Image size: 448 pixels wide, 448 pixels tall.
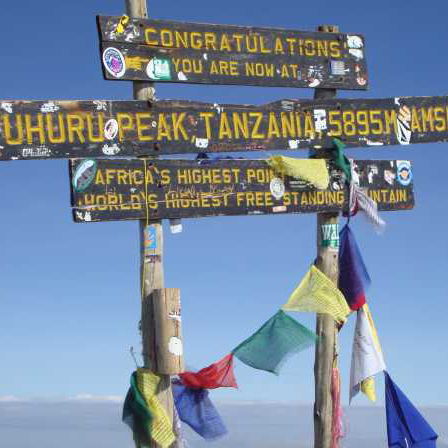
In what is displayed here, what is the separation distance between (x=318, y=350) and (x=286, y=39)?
2.90 metres

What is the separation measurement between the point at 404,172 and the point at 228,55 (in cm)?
212

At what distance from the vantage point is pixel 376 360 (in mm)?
8758

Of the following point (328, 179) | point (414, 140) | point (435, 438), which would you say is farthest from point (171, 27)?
point (435, 438)

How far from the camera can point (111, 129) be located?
24.9 feet

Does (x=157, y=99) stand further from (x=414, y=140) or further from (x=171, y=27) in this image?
(x=414, y=140)

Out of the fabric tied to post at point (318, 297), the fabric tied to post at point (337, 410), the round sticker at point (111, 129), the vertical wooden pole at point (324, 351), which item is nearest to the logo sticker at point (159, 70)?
the round sticker at point (111, 129)

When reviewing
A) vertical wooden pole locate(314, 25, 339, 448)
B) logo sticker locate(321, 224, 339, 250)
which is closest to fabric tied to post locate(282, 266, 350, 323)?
vertical wooden pole locate(314, 25, 339, 448)

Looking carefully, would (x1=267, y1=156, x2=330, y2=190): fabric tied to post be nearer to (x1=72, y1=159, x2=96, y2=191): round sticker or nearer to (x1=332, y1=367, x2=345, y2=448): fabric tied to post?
(x1=72, y1=159, x2=96, y2=191): round sticker

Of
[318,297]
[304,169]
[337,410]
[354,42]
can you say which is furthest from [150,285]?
[354,42]

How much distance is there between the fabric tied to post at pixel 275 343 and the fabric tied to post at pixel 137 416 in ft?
3.70

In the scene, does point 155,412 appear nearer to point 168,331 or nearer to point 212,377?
point 168,331

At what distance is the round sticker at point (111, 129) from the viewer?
7582 millimetres

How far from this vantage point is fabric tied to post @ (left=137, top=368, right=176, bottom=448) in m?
7.64

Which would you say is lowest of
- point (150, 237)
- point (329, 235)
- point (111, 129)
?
point (329, 235)
